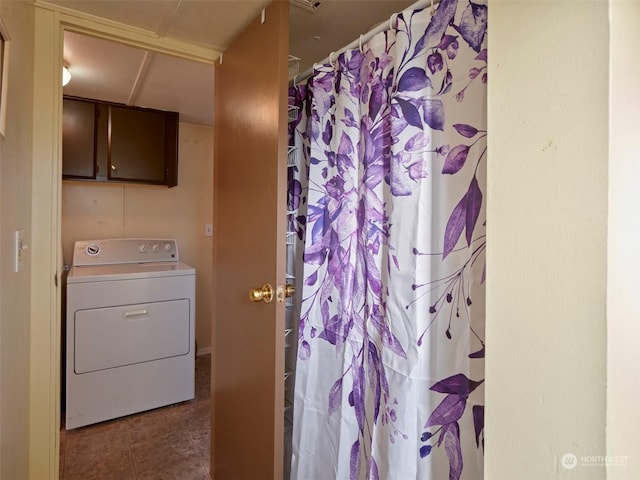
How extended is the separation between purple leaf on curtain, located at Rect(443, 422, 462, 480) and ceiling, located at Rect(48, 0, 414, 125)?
137 centimetres

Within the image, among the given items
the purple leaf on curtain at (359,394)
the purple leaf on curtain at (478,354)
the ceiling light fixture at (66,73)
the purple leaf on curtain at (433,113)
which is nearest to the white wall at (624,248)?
the purple leaf on curtain at (478,354)

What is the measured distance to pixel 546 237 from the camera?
21.0 inches

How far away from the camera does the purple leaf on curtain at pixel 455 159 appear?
0.84 metres

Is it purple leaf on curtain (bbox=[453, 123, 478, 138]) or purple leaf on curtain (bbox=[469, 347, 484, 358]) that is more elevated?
purple leaf on curtain (bbox=[453, 123, 478, 138])

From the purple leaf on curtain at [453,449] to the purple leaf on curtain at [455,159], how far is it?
25.6 inches

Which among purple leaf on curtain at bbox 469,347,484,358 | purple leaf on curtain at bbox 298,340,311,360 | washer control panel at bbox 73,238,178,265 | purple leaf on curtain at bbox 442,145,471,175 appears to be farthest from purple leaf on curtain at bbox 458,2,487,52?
washer control panel at bbox 73,238,178,265

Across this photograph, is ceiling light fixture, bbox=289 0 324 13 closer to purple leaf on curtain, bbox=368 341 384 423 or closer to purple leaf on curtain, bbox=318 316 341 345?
purple leaf on curtain, bbox=318 316 341 345

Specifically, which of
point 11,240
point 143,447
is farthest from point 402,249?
point 143,447

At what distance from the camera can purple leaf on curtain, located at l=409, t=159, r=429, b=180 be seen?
2.98 ft

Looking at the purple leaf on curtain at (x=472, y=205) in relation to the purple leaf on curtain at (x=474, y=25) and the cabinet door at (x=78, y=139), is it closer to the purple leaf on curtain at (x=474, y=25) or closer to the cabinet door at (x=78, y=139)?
the purple leaf on curtain at (x=474, y=25)

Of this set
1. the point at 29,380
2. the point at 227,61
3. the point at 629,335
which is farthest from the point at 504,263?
the point at 29,380

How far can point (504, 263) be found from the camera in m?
0.59

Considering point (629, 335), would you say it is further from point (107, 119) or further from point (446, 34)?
point (107, 119)

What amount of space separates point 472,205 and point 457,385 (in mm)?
457
